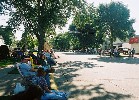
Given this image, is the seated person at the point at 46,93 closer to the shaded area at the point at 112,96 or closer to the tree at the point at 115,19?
the shaded area at the point at 112,96

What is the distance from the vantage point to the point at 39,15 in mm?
37688

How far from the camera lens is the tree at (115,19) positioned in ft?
248

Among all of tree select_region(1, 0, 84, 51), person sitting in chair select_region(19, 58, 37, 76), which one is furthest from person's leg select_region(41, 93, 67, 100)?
tree select_region(1, 0, 84, 51)

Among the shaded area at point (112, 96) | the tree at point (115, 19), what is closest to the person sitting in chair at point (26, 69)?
the shaded area at point (112, 96)

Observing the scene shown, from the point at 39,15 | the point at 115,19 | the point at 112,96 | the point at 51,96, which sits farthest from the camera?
the point at 115,19

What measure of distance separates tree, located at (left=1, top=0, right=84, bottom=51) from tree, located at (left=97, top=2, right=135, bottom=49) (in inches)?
1454

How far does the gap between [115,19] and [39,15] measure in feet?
133

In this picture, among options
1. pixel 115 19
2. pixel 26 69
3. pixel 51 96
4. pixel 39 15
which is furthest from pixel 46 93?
pixel 115 19

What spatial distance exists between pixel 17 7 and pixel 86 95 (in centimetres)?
2914

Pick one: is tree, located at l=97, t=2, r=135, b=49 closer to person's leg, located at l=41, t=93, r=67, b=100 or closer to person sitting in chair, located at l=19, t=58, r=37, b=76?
person sitting in chair, located at l=19, t=58, r=37, b=76

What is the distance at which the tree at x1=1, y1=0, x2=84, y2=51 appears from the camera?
37.4 m

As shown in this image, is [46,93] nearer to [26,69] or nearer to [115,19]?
[26,69]

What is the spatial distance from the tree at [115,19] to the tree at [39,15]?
3692 cm

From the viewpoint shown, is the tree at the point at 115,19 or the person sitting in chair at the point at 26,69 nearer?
the person sitting in chair at the point at 26,69
